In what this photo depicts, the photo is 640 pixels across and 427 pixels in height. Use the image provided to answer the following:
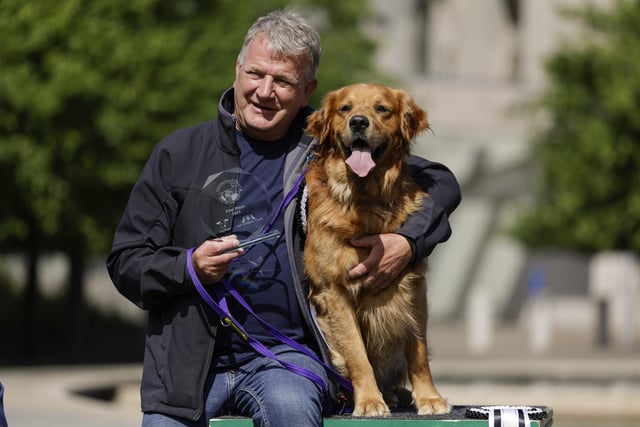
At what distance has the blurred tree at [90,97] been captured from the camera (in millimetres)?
18250

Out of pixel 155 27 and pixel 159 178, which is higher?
pixel 155 27

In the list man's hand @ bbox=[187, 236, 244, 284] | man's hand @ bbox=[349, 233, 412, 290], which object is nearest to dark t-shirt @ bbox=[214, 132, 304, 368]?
man's hand @ bbox=[187, 236, 244, 284]

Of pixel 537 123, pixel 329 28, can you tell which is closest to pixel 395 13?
pixel 537 123

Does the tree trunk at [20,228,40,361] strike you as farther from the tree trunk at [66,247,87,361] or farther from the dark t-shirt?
the dark t-shirt

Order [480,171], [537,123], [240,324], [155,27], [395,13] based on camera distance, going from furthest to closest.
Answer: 1. [395,13]
2. [480,171]
3. [537,123]
4. [155,27]
5. [240,324]

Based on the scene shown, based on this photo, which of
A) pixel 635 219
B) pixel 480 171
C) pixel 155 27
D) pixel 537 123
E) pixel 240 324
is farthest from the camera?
pixel 480 171

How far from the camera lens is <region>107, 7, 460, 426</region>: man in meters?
4.72

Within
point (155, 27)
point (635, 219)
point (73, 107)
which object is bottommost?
point (635, 219)

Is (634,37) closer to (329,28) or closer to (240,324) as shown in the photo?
(329,28)

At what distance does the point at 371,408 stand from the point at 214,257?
894mm

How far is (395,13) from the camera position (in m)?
43.1

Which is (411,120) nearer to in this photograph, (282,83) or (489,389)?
(282,83)

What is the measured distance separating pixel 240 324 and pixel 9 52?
14.0m

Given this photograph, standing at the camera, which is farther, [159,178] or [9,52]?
[9,52]
